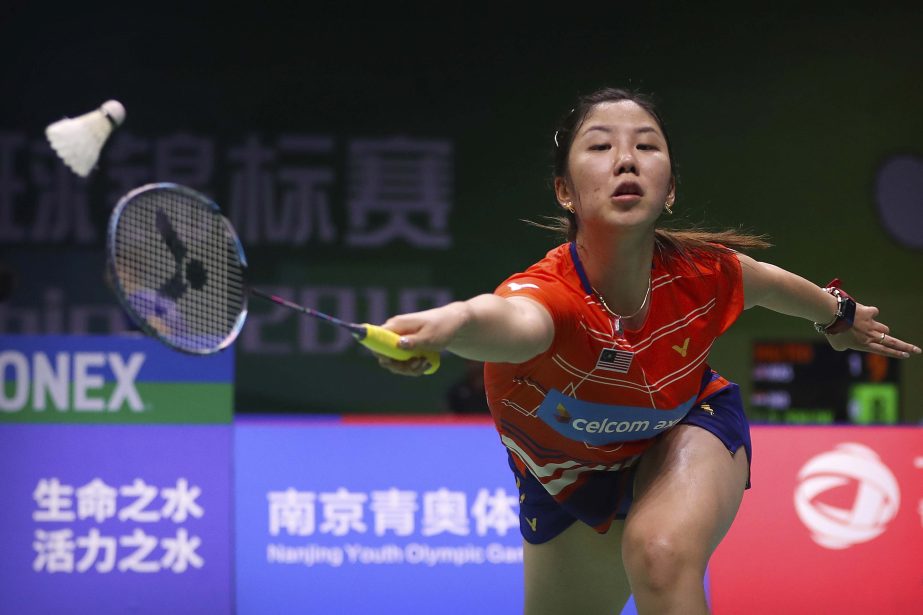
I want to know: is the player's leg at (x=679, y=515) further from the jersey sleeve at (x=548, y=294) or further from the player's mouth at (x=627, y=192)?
the player's mouth at (x=627, y=192)

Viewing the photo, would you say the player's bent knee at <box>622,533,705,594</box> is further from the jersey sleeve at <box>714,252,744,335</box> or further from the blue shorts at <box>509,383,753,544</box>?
the jersey sleeve at <box>714,252,744,335</box>

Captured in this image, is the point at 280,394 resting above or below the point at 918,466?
above

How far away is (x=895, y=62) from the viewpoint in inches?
316

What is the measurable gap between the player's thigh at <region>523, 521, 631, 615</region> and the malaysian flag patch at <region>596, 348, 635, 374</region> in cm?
53

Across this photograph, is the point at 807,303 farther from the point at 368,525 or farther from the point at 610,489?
the point at 368,525

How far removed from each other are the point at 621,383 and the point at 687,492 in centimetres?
26

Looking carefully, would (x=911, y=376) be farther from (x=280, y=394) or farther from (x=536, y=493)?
(x=536, y=493)

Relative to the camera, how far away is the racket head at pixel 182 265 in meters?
2.37

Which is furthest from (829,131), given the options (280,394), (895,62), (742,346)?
(280,394)

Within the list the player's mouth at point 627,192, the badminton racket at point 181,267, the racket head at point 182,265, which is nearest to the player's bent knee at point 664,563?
the player's mouth at point 627,192

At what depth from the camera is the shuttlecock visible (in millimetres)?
2447

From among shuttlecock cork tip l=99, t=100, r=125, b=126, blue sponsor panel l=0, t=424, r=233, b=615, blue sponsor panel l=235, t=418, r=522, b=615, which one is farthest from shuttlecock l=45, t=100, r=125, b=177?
blue sponsor panel l=235, t=418, r=522, b=615

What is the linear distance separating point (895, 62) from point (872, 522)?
455cm

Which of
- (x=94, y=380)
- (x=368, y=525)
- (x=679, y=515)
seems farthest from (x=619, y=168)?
(x=94, y=380)
